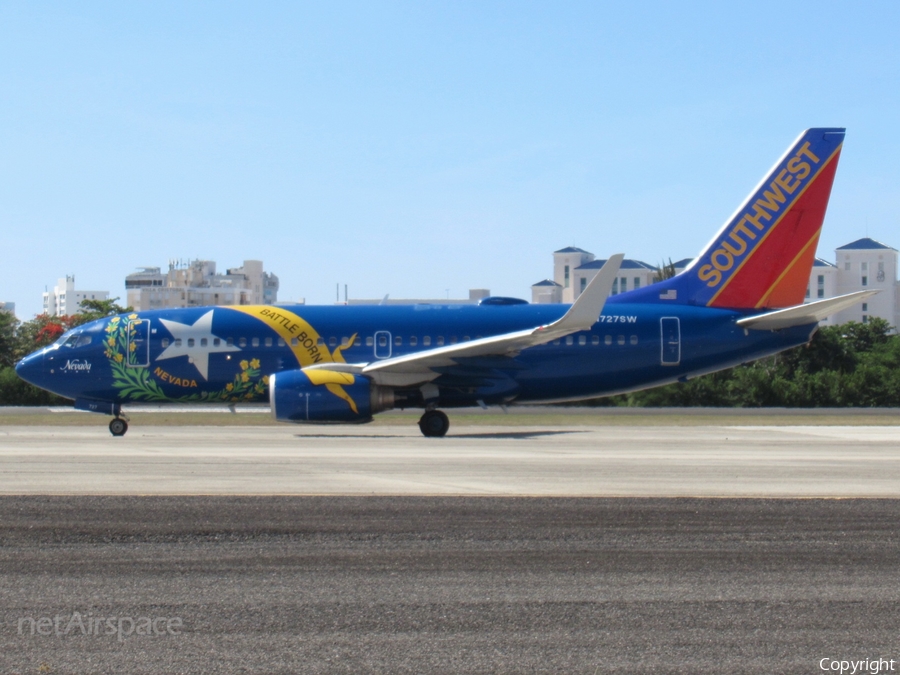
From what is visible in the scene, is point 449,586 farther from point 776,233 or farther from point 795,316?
point 776,233

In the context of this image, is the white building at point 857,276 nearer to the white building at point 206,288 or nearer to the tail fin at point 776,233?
the white building at point 206,288

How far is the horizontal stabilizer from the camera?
86.8ft

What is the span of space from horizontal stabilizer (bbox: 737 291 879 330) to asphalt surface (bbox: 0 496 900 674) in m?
14.3

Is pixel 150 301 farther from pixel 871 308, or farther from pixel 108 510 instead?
pixel 108 510

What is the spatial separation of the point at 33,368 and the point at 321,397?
8.53 m

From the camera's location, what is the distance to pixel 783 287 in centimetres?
2936

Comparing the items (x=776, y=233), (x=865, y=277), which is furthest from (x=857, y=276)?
(x=776, y=233)

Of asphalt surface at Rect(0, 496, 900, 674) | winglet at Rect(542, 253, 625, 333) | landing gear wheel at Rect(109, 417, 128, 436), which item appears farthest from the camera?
landing gear wheel at Rect(109, 417, 128, 436)

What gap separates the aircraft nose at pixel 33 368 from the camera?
28.1 m

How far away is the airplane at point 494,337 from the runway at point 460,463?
131cm

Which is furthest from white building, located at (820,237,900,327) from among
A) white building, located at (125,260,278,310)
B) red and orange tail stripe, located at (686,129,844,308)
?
red and orange tail stripe, located at (686,129,844,308)

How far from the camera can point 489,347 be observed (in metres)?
26.5

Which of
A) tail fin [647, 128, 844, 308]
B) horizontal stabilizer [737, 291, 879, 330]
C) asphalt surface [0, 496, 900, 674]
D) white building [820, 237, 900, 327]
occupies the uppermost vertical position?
white building [820, 237, 900, 327]

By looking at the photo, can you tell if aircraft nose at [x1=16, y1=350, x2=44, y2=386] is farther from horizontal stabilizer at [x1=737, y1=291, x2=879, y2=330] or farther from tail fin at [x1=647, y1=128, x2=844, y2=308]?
horizontal stabilizer at [x1=737, y1=291, x2=879, y2=330]
